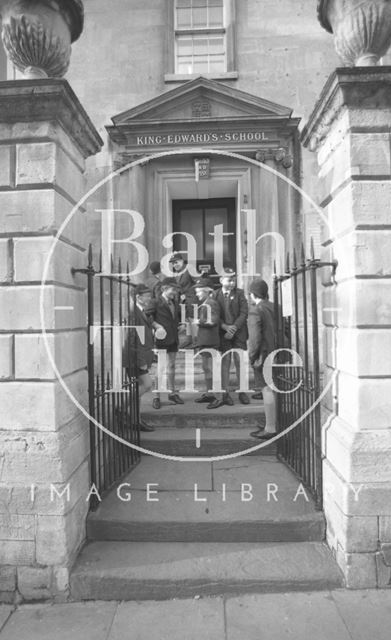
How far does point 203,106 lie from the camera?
348 inches

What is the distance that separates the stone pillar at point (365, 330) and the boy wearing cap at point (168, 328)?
2.83 metres

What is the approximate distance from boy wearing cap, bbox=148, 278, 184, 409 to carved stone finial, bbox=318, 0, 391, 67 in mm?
3363

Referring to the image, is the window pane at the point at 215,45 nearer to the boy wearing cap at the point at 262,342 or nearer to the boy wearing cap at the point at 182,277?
the boy wearing cap at the point at 182,277

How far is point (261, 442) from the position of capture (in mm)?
4816

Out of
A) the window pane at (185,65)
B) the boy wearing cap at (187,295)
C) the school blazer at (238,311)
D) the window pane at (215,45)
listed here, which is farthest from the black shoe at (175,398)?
the window pane at (215,45)

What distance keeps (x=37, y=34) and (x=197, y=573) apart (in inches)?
160

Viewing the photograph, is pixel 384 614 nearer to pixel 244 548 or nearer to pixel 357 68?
pixel 244 548

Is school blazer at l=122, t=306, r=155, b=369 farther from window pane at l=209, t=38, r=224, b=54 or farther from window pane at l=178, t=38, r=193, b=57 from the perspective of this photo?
window pane at l=209, t=38, r=224, b=54

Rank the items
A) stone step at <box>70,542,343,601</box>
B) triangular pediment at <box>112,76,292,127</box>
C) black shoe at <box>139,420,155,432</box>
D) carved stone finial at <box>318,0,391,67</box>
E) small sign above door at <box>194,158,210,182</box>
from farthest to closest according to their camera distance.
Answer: small sign above door at <box>194,158,210,182</box>
triangular pediment at <box>112,76,292,127</box>
black shoe at <box>139,420,155,432</box>
carved stone finial at <box>318,0,391,67</box>
stone step at <box>70,542,343,601</box>

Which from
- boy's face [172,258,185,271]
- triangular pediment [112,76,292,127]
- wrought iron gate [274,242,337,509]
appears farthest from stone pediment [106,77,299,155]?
wrought iron gate [274,242,337,509]

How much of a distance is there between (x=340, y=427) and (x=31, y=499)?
231 centimetres

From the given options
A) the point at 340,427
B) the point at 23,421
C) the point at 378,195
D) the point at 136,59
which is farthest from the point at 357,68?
the point at 136,59

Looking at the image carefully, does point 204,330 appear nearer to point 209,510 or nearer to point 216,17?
point 209,510

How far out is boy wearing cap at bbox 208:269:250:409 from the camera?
19.1ft
